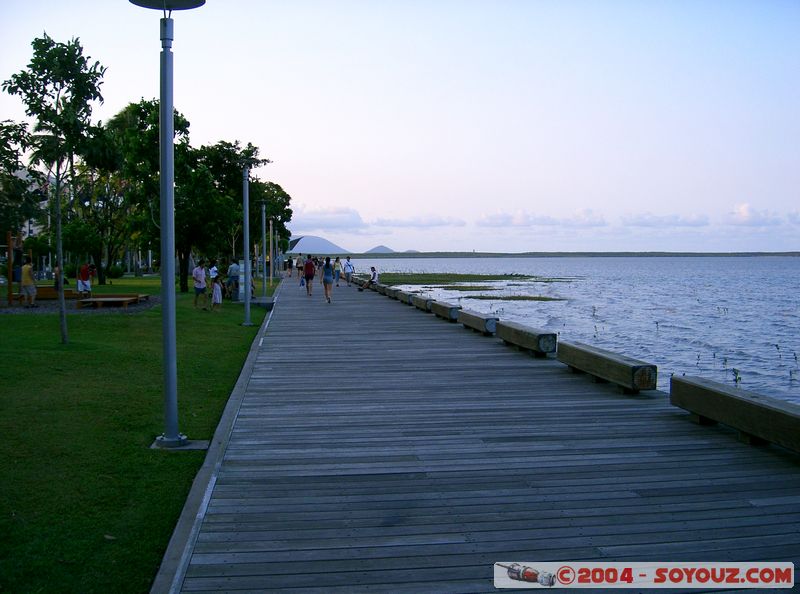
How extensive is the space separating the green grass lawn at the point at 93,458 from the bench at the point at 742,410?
4.69 meters

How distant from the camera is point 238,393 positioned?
959 cm

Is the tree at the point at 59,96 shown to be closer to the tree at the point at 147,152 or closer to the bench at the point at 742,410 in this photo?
the bench at the point at 742,410

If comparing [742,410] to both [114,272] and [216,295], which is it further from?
[114,272]

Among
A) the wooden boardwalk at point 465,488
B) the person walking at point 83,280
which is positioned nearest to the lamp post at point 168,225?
the wooden boardwalk at point 465,488

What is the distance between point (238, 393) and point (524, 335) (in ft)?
17.4

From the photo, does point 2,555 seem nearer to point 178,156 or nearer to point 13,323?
point 13,323

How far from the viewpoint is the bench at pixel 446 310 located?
752 inches

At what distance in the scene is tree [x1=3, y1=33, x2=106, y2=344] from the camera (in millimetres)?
13719

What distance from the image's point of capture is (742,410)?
698cm

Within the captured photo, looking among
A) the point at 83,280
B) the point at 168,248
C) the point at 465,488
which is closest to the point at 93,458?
the point at 168,248

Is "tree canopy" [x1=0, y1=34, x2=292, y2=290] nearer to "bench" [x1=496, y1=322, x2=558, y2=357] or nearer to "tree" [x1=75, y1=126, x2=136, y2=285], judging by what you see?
"tree" [x1=75, y1=126, x2=136, y2=285]

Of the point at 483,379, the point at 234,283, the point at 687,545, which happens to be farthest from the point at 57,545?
the point at 234,283

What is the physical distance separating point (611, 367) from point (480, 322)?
6305 millimetres

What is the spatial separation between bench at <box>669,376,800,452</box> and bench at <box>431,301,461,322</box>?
10.9 m
